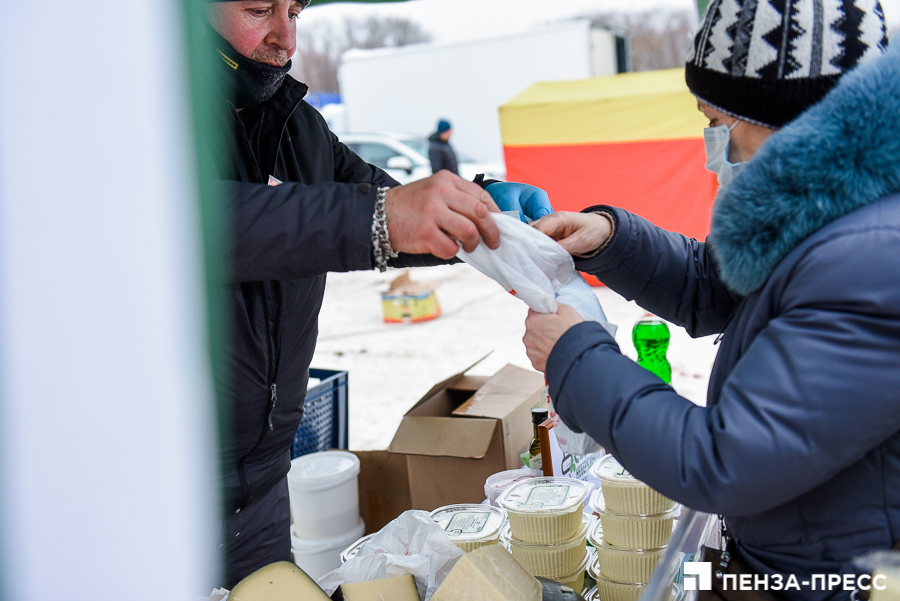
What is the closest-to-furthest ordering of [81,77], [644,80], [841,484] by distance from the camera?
1. [81,77]
2. [841,484]
3. [644,80]

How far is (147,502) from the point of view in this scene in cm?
79

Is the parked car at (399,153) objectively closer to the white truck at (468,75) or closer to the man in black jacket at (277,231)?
the white truck at (468,75)

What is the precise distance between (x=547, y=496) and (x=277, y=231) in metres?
0.88

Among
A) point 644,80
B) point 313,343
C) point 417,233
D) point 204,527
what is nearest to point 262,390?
point 313,343

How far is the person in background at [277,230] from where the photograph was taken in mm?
1200

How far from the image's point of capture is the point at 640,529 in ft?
4.96

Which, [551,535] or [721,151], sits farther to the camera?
[551,535]

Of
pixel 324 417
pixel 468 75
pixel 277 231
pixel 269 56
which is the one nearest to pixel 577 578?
pixel 277 231

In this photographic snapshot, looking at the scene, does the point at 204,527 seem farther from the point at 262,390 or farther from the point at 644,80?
the point at 644,80

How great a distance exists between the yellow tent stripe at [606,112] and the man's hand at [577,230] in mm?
5188

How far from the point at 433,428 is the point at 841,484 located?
4.90ft

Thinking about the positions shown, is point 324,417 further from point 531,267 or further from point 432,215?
point 432,215

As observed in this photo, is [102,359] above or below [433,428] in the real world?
above

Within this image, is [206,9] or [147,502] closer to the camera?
[147,502]
